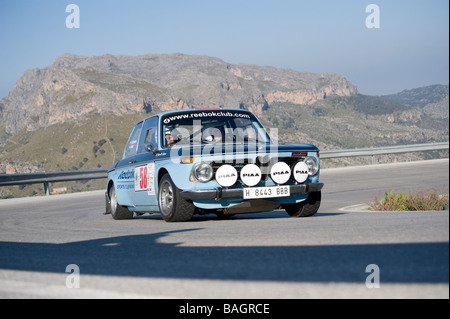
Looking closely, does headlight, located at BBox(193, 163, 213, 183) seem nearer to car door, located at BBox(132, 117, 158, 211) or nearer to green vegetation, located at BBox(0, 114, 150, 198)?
car door, located at BBox(132, 117, 158, 211)

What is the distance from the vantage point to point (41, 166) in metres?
159

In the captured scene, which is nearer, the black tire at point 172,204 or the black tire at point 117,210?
the black tire at point 172,204

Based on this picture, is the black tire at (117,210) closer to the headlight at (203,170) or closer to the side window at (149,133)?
the side window at (149,133)

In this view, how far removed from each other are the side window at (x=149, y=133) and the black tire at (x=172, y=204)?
3.47ft

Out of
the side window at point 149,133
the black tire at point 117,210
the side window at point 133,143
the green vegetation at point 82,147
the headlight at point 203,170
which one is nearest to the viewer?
the headlight at point 203,170

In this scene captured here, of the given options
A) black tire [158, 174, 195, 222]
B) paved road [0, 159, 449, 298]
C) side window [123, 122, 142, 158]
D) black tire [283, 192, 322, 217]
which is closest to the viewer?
paved road [0, 159, 449, 298]

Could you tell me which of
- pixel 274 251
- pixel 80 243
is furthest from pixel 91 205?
pixel 274 251

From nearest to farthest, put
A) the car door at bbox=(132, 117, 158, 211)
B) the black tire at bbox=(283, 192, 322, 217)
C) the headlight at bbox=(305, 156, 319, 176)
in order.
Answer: the headlight at bbox=(305, 156, 319, 176) → the black tire at bbox=(283, 192, 322, 217) → the car door at bbox=(132, 117, 158, 211)

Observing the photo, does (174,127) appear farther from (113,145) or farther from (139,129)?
(113,145)

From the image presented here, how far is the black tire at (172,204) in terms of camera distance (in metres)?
8.22

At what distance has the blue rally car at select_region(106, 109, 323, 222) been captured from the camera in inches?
315

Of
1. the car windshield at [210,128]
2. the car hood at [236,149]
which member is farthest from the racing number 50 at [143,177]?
the car hood at [236,149]

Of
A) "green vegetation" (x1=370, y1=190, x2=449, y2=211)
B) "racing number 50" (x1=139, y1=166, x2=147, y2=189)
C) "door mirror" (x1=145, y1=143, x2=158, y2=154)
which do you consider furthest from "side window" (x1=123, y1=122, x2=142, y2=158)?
"green vegetation" (x1=370, y1=190, x2=449, y2=211)

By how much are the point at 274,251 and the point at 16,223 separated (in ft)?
24.1
